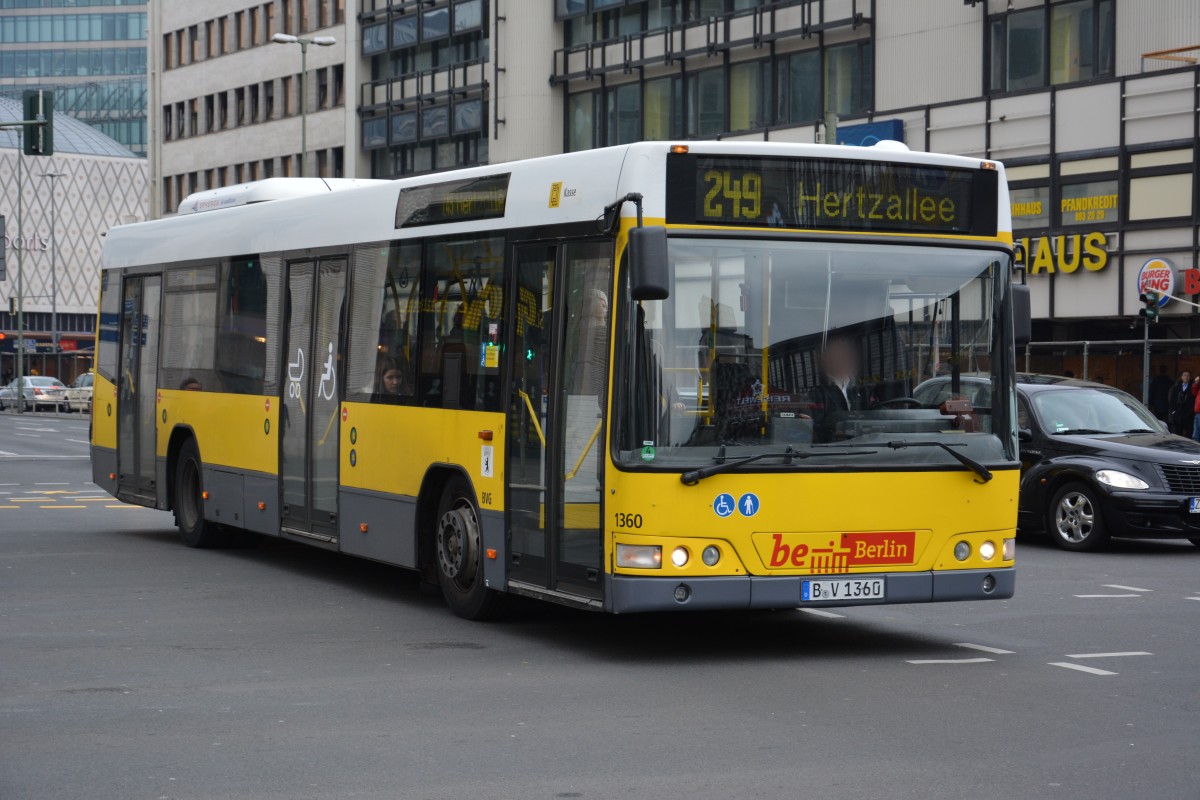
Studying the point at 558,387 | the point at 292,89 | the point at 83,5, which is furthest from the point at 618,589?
the point at 83,5

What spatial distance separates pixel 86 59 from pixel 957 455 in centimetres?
14131

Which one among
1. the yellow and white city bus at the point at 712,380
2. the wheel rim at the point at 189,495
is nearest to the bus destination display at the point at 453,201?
the yellow and white city bus at the point at 712,380

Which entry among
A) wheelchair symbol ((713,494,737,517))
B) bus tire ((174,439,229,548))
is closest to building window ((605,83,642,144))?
bus tire ((174,439,229,548))

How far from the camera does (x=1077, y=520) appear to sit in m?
18.6

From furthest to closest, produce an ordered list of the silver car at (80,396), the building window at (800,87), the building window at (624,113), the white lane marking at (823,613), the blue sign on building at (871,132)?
the silver car at (80,396) < the building window at (624,113) < the building window at (800,87) < the blue sign on building at (871,132) < the white lane marking at (823,613)

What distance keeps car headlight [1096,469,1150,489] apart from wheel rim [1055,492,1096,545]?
0.91ft

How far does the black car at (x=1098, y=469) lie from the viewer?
59.3 feet

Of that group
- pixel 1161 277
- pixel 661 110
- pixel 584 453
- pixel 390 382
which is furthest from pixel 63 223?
pixel 584 453

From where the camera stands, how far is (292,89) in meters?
72.6

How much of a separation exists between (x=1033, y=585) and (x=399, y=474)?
544 centimetres

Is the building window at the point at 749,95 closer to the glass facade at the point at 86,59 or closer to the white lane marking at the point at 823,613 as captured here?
the white lane marking at the point at 823,613

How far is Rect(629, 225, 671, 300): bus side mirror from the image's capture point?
31.7ft

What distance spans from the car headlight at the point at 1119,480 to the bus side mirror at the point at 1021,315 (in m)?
7.34

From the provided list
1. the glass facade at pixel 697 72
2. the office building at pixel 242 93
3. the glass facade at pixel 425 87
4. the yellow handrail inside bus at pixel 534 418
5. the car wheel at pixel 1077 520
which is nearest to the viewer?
the yellow handrail inside bus at pixel 534 418
